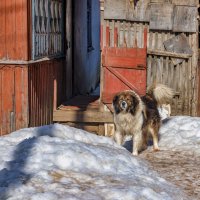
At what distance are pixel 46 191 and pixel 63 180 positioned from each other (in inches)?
18.1

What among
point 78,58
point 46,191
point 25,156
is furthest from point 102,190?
point 78,58

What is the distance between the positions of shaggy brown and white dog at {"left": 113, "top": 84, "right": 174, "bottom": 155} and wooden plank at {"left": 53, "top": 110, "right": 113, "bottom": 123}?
2408mm

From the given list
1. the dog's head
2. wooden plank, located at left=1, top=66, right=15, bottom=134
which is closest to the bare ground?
the dog's head

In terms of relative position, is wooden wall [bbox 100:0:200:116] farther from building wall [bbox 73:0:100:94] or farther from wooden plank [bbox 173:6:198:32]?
building wall [bbox 73:0:100:94]

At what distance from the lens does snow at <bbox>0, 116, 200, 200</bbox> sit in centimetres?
565

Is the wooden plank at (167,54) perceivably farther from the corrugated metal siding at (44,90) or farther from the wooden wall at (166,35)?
the corrugated metal siding at (44,90)

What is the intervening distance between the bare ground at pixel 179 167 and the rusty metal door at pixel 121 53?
2873 mm

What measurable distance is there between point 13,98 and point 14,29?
137 centimetres

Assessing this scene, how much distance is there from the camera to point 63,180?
6016mm

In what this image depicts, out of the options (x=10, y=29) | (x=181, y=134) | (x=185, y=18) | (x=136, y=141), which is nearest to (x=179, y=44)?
(x=185, y=18)

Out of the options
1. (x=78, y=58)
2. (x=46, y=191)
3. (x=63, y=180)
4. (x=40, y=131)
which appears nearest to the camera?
(x=46, y=191)

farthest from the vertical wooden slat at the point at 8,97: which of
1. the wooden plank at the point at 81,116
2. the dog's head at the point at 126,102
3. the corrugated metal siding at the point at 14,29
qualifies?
the dog's head at the point at 126,102

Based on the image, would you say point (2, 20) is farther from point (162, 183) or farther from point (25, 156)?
point (162, 183)

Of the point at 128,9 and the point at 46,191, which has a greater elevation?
the point at 128,9
